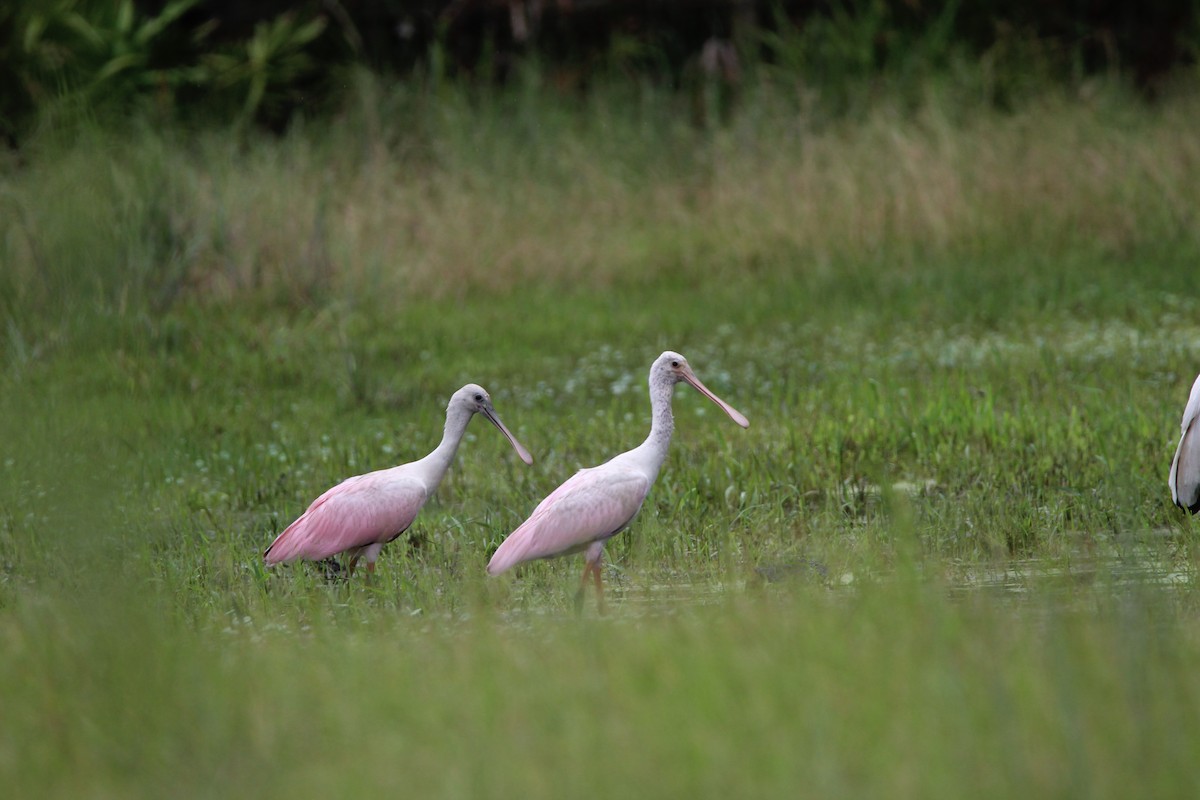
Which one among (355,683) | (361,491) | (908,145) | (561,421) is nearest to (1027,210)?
(908,145)

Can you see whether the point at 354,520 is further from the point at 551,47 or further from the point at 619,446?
the point at 551,47

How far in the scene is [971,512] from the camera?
6.28 m

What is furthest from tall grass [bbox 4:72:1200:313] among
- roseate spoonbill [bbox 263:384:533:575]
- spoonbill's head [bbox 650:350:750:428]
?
spoonbill's head [bbox 650:350:750:428]

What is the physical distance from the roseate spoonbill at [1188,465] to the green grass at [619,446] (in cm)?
16

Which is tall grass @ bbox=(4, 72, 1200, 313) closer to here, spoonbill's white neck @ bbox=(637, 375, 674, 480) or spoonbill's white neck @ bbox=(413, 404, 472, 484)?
spoonbill's white neck @ bbox=(413, 404, 472, 484)

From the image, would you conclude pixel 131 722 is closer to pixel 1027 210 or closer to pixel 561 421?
pixel 561 421

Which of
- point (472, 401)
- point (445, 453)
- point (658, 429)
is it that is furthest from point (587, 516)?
point (472, 401)

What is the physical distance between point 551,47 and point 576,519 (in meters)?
14.7

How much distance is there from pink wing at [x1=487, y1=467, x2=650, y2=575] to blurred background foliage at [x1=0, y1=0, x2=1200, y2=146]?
1039cm

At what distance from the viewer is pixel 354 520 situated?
18.3ft

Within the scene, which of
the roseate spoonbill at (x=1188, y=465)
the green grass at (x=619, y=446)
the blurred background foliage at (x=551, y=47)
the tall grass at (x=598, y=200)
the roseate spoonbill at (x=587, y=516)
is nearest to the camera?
the green grass at (x=619, y=446)

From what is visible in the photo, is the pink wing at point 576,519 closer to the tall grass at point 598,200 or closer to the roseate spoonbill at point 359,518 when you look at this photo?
the roseate spoonbill at point 359,518

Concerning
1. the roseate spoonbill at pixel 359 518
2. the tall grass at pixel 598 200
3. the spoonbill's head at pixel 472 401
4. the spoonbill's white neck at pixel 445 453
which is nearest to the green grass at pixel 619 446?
the tall grass at pixel 598 200

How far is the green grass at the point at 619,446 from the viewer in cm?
337
